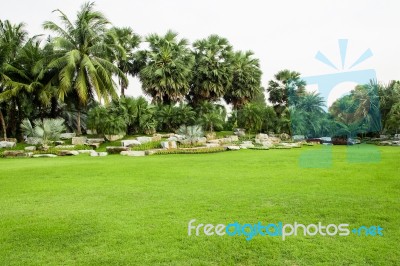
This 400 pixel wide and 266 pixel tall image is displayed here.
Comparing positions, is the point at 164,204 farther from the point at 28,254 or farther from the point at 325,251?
the point at 325,251

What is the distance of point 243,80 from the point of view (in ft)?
95.1

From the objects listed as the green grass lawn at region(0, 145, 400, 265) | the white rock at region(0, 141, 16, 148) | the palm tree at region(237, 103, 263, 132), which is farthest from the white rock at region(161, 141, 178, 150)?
the palm tree at region(237, 103, 263, 132)

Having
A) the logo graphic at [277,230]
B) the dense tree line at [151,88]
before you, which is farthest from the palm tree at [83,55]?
the logo graphic at [277,230]

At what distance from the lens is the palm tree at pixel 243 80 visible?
28984mm

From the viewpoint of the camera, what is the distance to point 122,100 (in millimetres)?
19250

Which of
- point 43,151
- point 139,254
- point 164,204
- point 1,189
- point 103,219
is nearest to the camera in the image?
point 139,254

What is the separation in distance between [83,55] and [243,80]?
15150mm

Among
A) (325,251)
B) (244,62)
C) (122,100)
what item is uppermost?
(244,62)

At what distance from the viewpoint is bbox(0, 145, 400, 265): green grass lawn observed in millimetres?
3139

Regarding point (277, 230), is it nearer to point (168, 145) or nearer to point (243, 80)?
point (168, 145)

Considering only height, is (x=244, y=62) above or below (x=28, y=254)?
above

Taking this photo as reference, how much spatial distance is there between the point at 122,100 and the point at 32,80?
6054 mm

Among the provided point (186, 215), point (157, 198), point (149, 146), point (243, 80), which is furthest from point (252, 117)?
point (186, 215)

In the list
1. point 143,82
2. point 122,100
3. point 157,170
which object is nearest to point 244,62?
point 143,82
